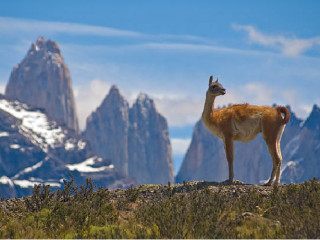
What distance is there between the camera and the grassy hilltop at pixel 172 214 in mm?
16172

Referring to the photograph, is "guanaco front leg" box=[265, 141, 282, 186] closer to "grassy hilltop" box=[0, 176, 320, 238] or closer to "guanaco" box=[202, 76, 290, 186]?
"guanaco" box=[202, 76, 290, 186]

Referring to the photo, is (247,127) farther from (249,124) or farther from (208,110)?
(208,110)

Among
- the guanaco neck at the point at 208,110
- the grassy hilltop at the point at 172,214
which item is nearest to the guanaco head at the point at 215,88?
the guanaco neck at the point at 208,110

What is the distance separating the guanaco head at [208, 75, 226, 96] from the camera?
79.9 ft

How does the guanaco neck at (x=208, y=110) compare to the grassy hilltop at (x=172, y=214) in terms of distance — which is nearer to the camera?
the grassy hilltop at (x=172, y=214)

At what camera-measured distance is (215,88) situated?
80.6 ft

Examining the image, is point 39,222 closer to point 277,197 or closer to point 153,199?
point 153,199

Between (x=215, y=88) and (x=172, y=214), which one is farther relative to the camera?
(x=215, y=88)

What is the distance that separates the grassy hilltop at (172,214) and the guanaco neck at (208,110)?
3033 millimetres

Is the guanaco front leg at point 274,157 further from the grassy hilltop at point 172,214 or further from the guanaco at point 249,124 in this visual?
the grassy hilltop at point 172,214

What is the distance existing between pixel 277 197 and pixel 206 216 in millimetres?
3404

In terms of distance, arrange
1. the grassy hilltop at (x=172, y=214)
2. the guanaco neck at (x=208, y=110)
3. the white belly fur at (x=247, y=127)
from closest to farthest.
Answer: the grassy hilltop at (x=172, y=214)
the white belly fur at (x=247, y=127)
the guanaco neck at (x=208, y=110)

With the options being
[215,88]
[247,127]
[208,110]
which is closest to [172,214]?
[247,127]

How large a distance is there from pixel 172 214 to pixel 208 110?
26.4ft
